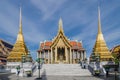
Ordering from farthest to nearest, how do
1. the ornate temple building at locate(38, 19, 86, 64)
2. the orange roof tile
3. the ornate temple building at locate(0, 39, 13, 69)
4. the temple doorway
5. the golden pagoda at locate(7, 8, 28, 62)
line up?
1. the ornate temple building at locate(0, 39, 13, 69)
2. the orange roof tile
3. the temple doorway
4. the ornate temple building at locate(38, 19, 86, 64)
5. the golden pagoda at locate(7, 8, 28, 62)

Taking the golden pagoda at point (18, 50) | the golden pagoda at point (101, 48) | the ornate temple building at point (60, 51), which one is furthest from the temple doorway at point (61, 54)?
the golden pagoda at point (101, 48)

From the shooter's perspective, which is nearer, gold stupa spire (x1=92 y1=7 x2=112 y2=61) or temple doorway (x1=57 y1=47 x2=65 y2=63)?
gold stupa spire (x1=92 y1=7 x2=112 y2=61)

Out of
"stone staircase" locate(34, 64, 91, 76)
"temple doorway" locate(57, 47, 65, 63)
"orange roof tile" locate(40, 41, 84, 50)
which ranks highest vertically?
"orange roof tile" locate(40, 41, 84, 50)

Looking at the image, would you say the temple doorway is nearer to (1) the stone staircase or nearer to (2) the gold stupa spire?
(2) the gold stupa spire

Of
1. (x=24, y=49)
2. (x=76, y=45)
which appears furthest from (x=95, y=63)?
(x=76, y=45)

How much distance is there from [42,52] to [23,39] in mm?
12007

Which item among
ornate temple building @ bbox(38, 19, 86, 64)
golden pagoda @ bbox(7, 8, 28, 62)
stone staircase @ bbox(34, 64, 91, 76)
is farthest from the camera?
ornate temple building @ bbox(38, 19, 86, 64)

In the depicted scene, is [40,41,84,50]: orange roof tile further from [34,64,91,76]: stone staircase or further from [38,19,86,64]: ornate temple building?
[34,64,91,76]: stone staircase

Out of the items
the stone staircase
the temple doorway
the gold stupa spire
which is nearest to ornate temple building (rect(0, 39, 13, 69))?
the temple doorway

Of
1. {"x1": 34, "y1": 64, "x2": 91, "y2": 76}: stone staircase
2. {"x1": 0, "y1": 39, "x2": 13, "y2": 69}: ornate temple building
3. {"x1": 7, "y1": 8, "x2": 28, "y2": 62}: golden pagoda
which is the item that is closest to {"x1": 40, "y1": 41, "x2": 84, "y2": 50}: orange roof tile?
{"x1": 0, "y1": 39, "x2": 13, "y2": 69}: ornate temple building

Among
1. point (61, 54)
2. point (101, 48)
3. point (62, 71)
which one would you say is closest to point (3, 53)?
point (61, 54)

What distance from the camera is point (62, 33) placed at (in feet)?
188

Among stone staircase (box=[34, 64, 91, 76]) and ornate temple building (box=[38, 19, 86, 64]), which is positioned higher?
ornate temple building (box=[38, 19, 86, 64])

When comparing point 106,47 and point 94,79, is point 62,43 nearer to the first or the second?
point 106,47
